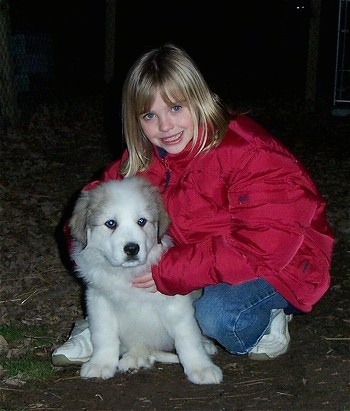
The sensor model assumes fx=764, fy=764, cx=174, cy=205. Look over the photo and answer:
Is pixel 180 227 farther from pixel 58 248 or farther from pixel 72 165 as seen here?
pixel 72 165

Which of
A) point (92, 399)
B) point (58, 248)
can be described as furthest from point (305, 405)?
point (58, 248)

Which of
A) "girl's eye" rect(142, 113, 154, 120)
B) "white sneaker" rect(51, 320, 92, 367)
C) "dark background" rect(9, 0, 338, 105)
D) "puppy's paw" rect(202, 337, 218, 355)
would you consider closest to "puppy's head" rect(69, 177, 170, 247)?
"girl's eye" rect(142, 113, 154, 120)

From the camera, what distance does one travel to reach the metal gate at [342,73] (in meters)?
12.6

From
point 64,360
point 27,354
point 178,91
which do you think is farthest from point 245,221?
point 27,354

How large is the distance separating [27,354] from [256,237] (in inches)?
61.3

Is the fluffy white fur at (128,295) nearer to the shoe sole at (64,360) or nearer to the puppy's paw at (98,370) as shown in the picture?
the puppy's paw at (98,370)

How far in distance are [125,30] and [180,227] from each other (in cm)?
1688

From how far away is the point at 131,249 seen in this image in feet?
12.1

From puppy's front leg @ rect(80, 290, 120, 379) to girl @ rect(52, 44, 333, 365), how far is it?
163 mm

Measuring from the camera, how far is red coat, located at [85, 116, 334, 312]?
392 cm

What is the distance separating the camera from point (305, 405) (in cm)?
366

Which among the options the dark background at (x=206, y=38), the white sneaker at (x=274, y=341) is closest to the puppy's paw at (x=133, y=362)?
the white sneaker at (x=274, y=341)

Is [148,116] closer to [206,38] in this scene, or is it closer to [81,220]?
[81,220]

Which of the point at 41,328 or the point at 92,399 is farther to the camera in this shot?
the point at 41,328
